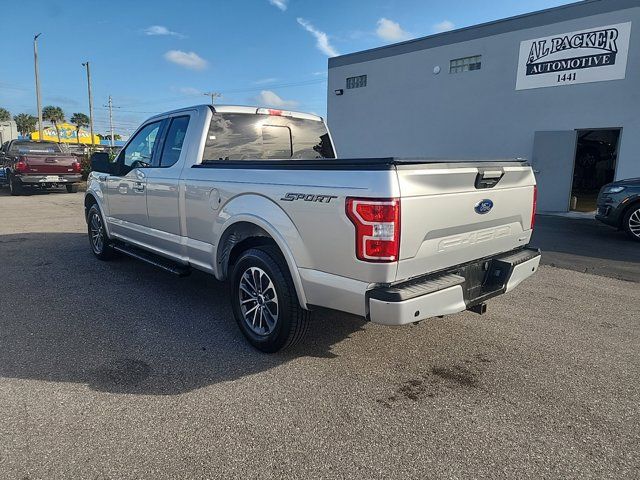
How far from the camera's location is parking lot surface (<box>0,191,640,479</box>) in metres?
2.41

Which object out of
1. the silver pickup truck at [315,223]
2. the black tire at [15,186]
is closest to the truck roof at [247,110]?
the silver pickup truck at [315,223]

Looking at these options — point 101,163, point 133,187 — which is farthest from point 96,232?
point 133,187

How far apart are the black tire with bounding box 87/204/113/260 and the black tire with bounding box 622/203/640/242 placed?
30.8 ft

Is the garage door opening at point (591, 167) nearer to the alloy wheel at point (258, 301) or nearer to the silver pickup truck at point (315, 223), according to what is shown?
the silver pickup truck at point (315, 223)

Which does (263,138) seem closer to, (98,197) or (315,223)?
(315,223)

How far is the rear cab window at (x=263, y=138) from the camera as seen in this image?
14.9 feet

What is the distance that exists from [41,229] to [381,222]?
918 cm

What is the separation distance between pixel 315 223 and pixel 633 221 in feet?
27.9

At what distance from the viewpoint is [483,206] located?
336 centimetres

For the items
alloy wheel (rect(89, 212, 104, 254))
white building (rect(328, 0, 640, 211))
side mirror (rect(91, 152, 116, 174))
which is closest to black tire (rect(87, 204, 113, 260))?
alloy wheel (rect(89, 212, 104, 254))

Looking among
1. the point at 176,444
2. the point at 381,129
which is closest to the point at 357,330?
the point at 176,444

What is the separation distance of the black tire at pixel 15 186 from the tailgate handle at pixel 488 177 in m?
17.2

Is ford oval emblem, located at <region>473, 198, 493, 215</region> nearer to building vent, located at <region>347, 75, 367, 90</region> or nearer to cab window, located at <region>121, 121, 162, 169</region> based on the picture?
cab window, located at <region>121, 121, 162, 169</region>

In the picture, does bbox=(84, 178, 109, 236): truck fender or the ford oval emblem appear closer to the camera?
the ford oval emblem
